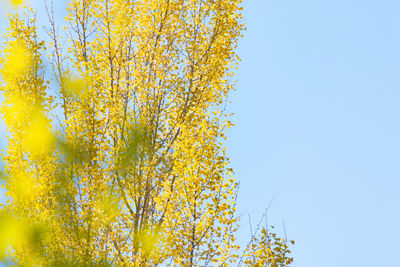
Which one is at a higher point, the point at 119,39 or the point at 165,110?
the point at 119,39

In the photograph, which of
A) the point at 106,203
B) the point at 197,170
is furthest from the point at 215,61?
the point at 106,203

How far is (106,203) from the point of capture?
6.23 metres

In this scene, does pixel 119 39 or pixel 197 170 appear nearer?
pixel 197 170

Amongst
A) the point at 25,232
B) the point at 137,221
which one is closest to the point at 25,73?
the point at 137,221

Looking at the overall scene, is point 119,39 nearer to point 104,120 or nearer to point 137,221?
point 104,120

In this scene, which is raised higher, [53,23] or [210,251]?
[53,23]

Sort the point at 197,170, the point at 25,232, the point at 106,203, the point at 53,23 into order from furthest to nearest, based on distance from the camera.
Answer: the point at 53,23
the point at 197,170
the point at 106,203
the point at 25,232

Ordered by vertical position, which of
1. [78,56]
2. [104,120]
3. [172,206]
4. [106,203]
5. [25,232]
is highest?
[78,56]

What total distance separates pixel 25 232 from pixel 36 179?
646 centimetres

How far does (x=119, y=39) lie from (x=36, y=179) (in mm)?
4019

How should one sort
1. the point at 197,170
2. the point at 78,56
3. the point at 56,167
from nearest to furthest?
the point at 56,167 < the point at 197,170 < the point at 78,56

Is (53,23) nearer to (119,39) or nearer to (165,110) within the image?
(119,39)

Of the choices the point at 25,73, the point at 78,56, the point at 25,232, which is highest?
the point at 78,56

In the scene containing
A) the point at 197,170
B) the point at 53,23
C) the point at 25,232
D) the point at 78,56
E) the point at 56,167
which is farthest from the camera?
the point at 78,56
